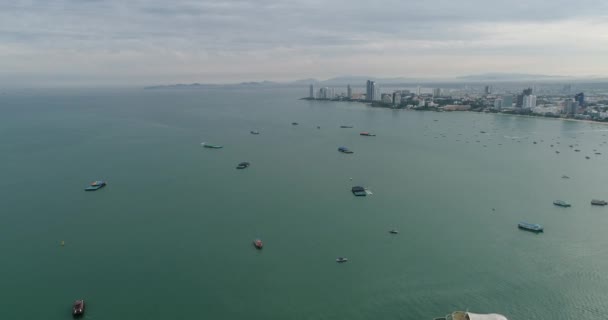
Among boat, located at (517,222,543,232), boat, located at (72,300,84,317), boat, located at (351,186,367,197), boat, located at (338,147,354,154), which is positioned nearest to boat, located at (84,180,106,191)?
boat, located at (72,300,84,317)

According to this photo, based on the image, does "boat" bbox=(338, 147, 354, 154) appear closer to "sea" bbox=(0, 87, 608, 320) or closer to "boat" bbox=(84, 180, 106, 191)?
"sea" bbox=(0, 87, 608, 320)

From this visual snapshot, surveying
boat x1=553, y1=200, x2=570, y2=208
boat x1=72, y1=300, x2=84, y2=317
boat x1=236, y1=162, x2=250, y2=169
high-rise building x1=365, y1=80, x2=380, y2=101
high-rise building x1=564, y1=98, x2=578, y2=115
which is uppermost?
high-rise building x1=365, y1=80, x2=380, y2=101

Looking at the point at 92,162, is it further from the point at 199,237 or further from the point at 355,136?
the point at 355,136

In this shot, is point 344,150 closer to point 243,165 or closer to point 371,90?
point 243,165

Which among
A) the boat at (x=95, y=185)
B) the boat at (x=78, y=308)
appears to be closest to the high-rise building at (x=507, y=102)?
the boat at (x=95, y=185)

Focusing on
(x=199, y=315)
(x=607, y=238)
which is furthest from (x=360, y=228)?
(x=607, y=238)

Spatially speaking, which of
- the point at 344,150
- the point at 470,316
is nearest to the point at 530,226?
the point at 470,316
